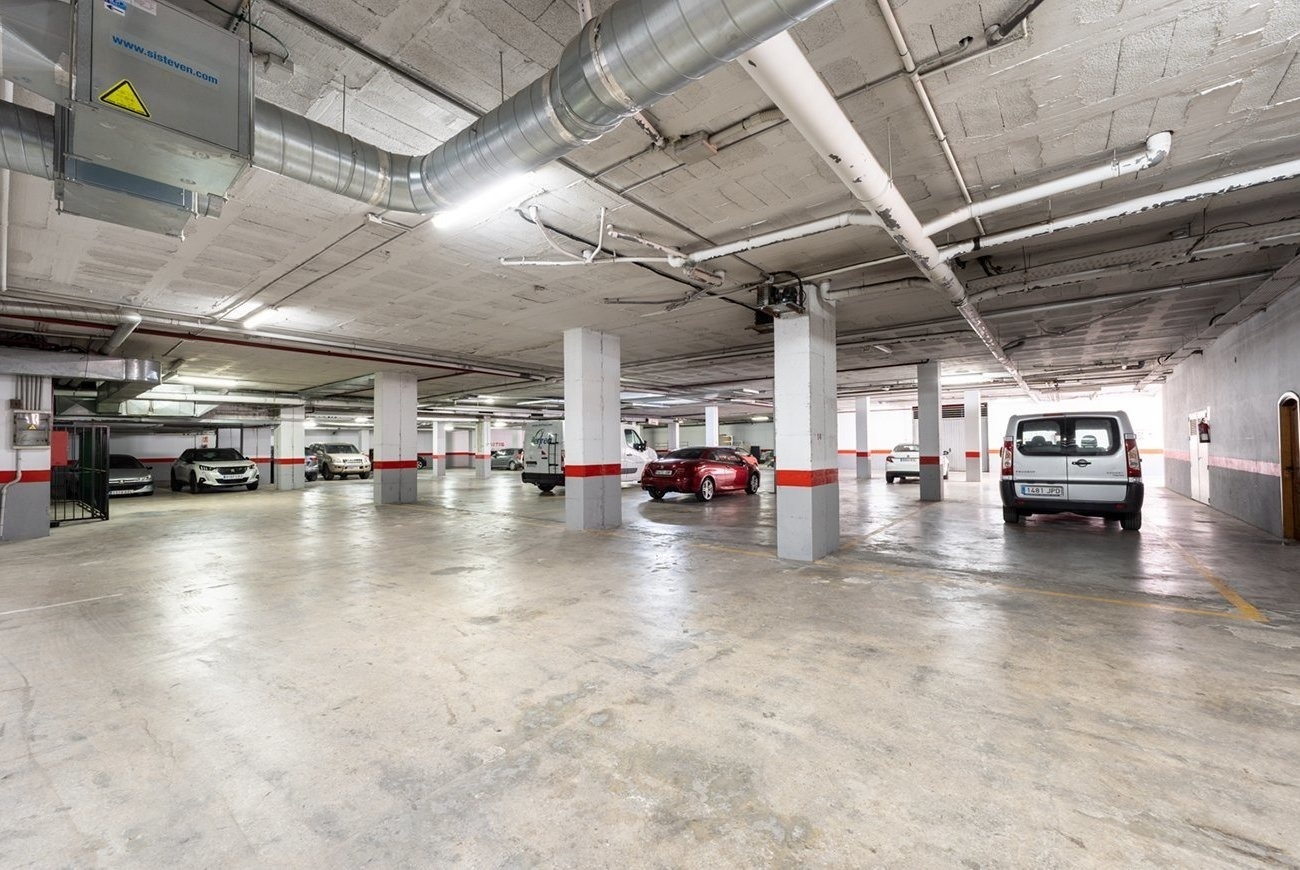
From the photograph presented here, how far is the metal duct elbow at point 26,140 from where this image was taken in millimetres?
2551

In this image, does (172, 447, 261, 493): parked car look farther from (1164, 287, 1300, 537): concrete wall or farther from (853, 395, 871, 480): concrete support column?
(1164, 287, 1300, 537): concrete wall

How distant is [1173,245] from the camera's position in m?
4.66

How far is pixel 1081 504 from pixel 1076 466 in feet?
1.64

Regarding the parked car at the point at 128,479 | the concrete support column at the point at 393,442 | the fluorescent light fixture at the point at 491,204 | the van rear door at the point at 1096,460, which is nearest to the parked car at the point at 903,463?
the van rear door at the point at 1096,460

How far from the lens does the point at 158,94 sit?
2137mm

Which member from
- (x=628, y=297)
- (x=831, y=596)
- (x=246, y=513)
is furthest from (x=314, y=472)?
(x=831, y=596)

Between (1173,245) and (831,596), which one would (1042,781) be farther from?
(1173,245)

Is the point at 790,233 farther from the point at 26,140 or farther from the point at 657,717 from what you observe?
the point at 26,140

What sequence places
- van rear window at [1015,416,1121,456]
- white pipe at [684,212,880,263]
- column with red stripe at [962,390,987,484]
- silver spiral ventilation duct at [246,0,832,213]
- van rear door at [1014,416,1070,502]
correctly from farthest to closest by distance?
column with red stripe at [962,390,987,484]
van rear door at [1014,416,1070,502]
van rear window at [1015,416,1121,456]
white pipe at [684,212,880,263]
silver spiral ventilation duct at [246,0,832,213]

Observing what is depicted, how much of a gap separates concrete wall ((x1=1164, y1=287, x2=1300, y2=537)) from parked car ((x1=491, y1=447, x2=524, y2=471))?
23.9 metres

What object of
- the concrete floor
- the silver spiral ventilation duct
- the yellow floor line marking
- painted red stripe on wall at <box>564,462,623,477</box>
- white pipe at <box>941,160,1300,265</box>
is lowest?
the yellow floor line marking

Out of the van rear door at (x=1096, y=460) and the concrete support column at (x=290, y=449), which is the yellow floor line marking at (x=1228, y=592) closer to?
the van rear door at (x=1096, y=460)

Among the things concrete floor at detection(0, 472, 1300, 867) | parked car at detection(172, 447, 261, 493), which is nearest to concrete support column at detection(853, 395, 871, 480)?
concrete floor at detection(0, 472, 1300, 867)

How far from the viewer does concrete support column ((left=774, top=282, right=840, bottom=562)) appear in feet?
19.5
